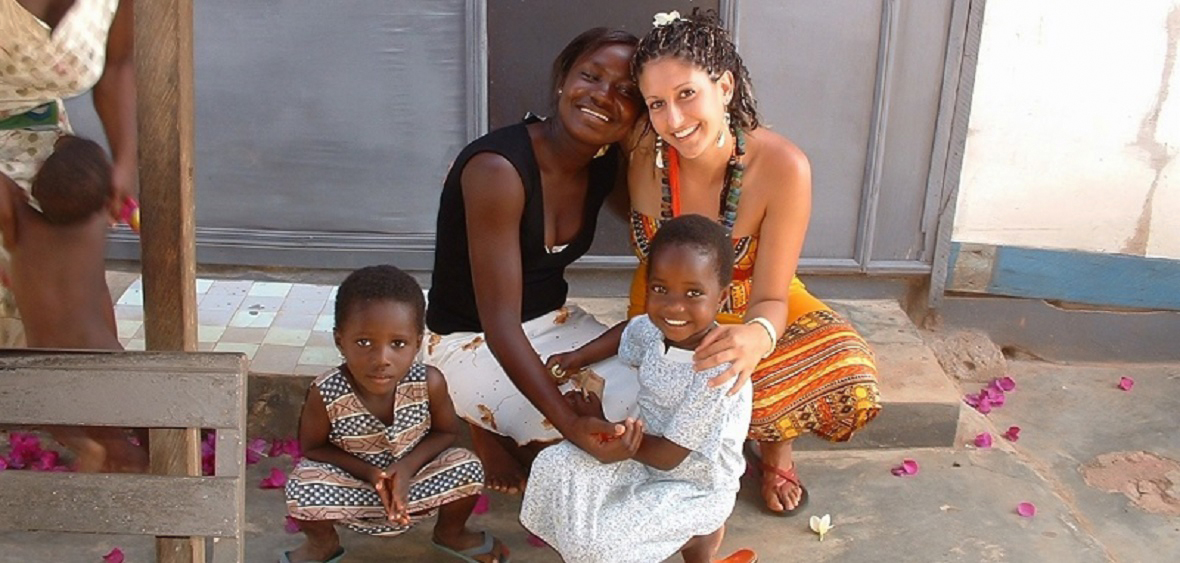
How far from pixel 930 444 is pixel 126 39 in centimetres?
246

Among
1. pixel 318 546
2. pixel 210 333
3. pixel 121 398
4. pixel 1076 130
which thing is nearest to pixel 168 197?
pixel 121 398

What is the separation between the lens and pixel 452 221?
2934 millimetres

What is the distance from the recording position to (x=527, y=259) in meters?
2.96

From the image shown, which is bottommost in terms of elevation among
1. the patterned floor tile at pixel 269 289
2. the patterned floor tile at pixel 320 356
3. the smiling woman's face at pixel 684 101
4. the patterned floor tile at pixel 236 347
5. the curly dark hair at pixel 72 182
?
the patterned floor tile at pixel 236 347

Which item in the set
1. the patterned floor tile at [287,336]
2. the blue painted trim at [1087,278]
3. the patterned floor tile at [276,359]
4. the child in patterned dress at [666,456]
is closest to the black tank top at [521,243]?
the child in patterned dress at [666,456]

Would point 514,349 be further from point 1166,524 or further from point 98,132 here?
point 1166,524

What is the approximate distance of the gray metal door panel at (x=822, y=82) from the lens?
3893 millimetres

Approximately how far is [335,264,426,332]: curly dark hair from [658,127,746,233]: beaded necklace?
2.29 ft

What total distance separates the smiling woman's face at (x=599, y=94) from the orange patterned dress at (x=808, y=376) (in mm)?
359

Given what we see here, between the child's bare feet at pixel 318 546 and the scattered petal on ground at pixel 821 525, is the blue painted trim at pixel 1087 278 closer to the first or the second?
the scattered petal on ground at pixel 821 525

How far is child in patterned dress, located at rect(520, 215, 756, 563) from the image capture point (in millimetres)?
2467

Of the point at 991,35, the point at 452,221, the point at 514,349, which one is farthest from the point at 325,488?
the point at 991,35

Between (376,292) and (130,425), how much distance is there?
585 millimetres

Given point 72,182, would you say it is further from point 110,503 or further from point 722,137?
point 722,137
